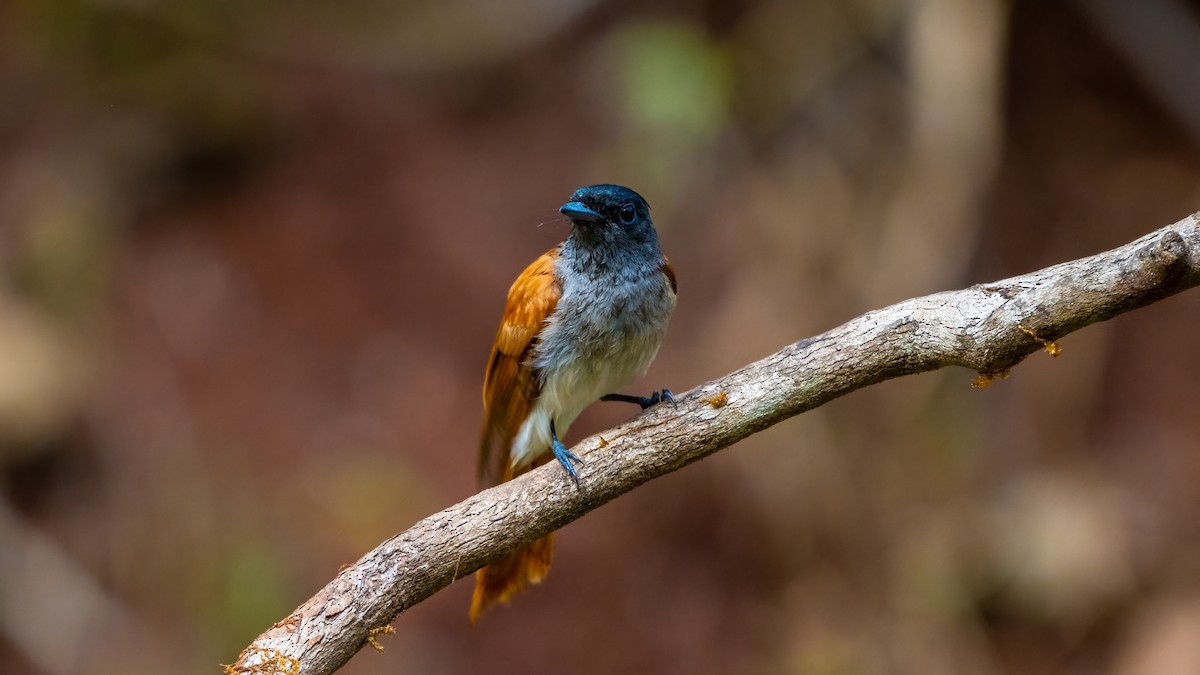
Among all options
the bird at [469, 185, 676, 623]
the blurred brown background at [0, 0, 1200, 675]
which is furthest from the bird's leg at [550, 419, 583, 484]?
the blurred brown background at [0, 0, 1200, 675]

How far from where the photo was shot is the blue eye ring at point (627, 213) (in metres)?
3.54

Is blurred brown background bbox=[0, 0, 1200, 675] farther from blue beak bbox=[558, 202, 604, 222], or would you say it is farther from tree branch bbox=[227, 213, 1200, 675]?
tree branch bbox=[227, 213, 1200, 675]

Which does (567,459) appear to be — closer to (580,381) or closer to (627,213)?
(580,381)

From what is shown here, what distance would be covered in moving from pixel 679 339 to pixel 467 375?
3.82 ft

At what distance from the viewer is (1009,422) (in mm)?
5574

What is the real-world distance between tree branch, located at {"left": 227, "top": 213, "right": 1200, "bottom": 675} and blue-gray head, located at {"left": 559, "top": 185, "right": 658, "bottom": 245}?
0.88 m

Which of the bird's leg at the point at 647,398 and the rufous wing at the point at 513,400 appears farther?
the rufous wing at the point at 513,400

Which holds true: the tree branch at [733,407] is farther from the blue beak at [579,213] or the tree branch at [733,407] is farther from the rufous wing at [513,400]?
the blue beak at [579,213]

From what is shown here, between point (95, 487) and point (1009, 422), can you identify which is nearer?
point (1009, 422)

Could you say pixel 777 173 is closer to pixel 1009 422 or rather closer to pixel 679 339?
pixel 679 339

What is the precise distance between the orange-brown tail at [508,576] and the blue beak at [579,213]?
3.18ft

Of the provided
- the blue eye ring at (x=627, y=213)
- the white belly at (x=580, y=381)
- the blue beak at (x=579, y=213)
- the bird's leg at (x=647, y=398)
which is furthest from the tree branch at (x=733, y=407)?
the blue eye ring at (x=627, y=213)

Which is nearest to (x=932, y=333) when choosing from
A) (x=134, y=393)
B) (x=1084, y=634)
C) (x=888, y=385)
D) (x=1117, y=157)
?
(x=888, y=385)

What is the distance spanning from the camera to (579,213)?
3385 millimetres
